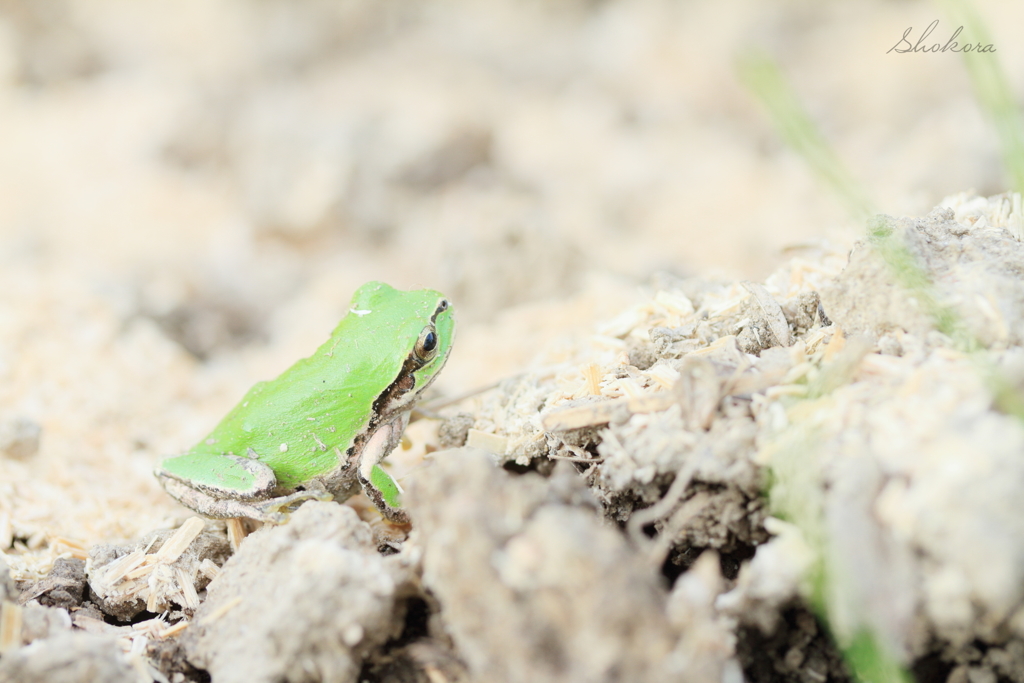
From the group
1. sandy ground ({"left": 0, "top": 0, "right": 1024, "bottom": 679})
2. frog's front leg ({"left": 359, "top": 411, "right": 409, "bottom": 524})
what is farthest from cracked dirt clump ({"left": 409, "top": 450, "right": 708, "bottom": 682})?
sandy ground ({"left": 0, "top": 0, "right": 1024, "bottom": 679})

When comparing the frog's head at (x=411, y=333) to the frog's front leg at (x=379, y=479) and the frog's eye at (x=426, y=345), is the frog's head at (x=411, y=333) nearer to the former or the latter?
the frog's eye at (x=426, y=345)

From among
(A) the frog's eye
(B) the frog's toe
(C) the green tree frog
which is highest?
(A) the frog's eye

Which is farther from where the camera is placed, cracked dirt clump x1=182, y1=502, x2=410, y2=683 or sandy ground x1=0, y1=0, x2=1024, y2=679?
sandy ground x1=0, y1=0, x2=1024, y2=679

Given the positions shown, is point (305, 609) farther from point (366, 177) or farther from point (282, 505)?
point (366, 177)

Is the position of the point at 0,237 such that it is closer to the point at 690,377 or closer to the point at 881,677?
→ the point at 690,377

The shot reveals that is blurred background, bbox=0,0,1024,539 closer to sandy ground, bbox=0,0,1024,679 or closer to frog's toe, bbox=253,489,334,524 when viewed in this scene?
sandy ground, bbox=0,0,1024,679

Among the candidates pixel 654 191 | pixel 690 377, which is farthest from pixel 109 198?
pixel 690 377

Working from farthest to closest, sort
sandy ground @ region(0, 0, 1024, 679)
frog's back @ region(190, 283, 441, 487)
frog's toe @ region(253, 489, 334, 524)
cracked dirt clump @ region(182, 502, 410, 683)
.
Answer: sandy ground @ region(0, 0, 1024, 679) → frog's back @ region(190, 283, 441, 487) → frog's toe @ region(253, 489, 334, 524) → cracked dirt clump @ region(182, 502, 410, 683)

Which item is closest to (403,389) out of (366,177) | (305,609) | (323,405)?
(323,405)
